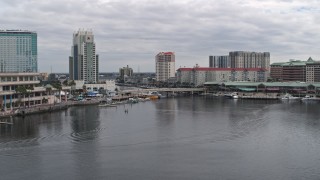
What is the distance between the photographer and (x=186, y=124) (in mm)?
16281

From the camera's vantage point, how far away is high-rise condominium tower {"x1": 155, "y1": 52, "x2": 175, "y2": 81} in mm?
54191

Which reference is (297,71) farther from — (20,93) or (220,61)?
(20,93)

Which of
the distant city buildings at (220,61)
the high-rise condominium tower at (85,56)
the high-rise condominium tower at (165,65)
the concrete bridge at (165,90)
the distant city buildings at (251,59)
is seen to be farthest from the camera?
the distant city buildings at (220,61)

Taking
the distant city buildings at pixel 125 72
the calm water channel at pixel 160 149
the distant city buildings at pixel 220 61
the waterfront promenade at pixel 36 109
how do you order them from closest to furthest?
1. the calm water channel at pixel 160 149
2. the waterfront promenade at pixel 36 109
3. the distant city buildings at pixel 220 61
4. the distant city buildings at pixel 125 72

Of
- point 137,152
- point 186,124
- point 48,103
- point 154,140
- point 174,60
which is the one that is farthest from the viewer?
point 174,60

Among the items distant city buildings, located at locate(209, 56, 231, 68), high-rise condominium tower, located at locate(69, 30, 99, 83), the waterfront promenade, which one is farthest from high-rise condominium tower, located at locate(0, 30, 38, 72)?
distant city buildings, located at locate(209, 56, 231, 68)

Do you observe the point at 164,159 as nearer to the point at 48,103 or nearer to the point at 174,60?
the point at 48,103

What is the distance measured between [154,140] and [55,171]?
3.97 m

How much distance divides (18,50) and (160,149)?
3358cm

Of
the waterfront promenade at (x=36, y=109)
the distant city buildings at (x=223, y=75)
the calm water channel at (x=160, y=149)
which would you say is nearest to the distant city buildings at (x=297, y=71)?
the distant city buildings at (x=223, y=75)

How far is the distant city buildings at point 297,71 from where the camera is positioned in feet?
148

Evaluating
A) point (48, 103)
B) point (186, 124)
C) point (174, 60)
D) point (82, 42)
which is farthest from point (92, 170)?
point (174, 60)

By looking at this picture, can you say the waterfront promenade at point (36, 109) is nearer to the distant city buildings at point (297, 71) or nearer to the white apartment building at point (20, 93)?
the white apartment building at point (20, 93)

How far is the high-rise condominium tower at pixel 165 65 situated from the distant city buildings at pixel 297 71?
12199 millimetres
